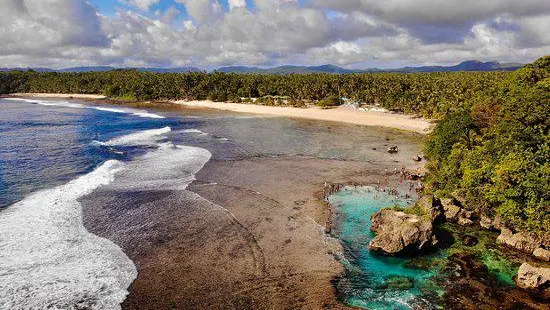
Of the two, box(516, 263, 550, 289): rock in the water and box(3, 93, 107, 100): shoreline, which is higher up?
box(3, 93, 107, 100): shoreline

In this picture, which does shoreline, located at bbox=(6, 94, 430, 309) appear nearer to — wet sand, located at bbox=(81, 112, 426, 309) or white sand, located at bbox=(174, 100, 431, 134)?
wet sand, located at bbox=(81, 112, 426, 309)

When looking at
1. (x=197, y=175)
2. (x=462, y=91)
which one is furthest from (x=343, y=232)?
(x=462, y=91)

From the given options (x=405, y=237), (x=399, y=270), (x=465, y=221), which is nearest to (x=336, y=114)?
(x=465, y=221)

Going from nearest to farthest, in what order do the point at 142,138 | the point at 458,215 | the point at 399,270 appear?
1. the point at 399,270
2. the point at 458,215
3. the point at 142,138

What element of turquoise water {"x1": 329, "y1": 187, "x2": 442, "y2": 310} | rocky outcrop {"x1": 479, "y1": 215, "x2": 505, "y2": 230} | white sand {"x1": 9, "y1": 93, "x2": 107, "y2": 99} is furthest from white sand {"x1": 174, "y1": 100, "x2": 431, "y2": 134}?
white sand {"x1": 9, "y1": 93, "x2": 107, "y2": 99}

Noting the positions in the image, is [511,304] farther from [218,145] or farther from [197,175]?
[218,145]

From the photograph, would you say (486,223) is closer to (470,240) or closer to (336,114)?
(470,240)
